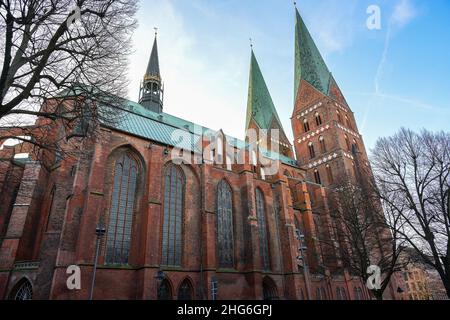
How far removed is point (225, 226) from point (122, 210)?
8077 mm

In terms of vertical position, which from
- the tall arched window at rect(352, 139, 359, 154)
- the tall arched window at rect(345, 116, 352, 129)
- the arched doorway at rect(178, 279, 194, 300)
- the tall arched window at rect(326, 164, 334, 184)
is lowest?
the arched doorway at rect(178, 279, 194, 300)

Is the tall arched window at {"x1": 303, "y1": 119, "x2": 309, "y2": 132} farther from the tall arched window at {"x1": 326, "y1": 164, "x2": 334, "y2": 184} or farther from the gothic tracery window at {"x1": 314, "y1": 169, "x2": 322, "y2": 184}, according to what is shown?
the tall arched window at {"x1": 326, "y1": 164, "x2": 334, "y2": 184}

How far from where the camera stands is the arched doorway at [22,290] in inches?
557

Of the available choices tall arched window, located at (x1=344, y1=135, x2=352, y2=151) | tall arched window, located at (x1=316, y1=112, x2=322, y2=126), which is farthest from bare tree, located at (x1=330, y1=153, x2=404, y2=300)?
tall arched window, located at (x1=316, y1=112, x2=322, y2=126)

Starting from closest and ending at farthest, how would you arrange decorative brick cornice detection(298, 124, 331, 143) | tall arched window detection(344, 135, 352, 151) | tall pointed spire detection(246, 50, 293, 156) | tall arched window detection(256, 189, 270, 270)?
1. tall arched window detection(256, 189, 270, 270)
2. tall arched window detection(344, 135, 352, 151)
3. decorative brick cornice detection(298, 124, 331, 143)
4. tall pointed spire detection(246, 50, 293, 156)

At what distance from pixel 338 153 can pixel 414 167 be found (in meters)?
22.0

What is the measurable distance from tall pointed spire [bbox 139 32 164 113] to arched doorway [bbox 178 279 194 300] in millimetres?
20424

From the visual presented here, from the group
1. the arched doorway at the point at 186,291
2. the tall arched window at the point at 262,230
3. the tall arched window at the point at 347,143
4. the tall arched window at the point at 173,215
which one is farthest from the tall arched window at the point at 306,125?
the arched doorway at the point at 186,291

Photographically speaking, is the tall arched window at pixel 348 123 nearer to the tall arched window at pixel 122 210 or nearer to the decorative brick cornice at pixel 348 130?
the decorative brick cornice at pixel 348 130

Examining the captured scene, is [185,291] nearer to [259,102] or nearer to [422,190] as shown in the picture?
[422,190]

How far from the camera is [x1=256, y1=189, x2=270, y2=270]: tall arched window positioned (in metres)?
23.0
